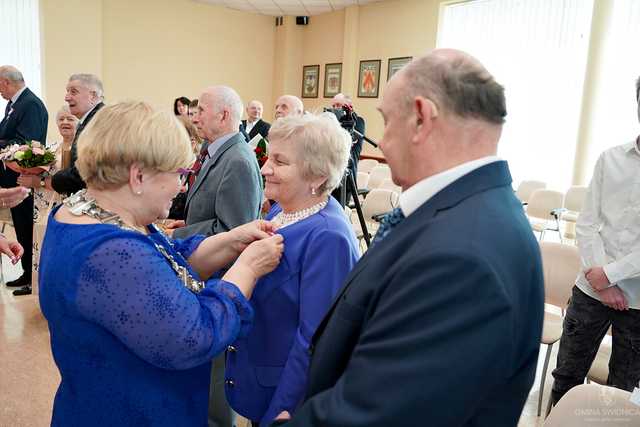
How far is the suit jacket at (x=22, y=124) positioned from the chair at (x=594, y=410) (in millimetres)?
4491

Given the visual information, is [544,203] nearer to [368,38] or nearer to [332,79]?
[368,38]

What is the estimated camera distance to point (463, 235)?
27.7 inches

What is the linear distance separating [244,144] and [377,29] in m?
6.61

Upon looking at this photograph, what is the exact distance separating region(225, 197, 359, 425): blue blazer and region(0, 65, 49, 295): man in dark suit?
3443mm

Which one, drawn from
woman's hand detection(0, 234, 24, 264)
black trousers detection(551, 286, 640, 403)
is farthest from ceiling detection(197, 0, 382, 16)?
woman's hand detection(0, 234, 24, 264)

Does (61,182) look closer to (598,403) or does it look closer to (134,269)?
(134,269)

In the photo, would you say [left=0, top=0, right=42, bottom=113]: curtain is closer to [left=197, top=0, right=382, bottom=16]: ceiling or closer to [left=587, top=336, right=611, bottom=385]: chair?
[left=197, top=0, right=382, bottom=16]: ceiling

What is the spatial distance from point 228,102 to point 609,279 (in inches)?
73.0

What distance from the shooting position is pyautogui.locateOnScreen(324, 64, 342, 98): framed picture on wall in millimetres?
8938

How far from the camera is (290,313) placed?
1383mm

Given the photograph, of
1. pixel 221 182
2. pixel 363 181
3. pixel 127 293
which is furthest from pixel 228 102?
pixel 363 181

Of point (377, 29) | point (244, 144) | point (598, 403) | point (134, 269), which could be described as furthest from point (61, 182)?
point (377, 29)

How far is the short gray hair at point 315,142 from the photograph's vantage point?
1458 millimetres

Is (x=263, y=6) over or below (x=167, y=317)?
over
